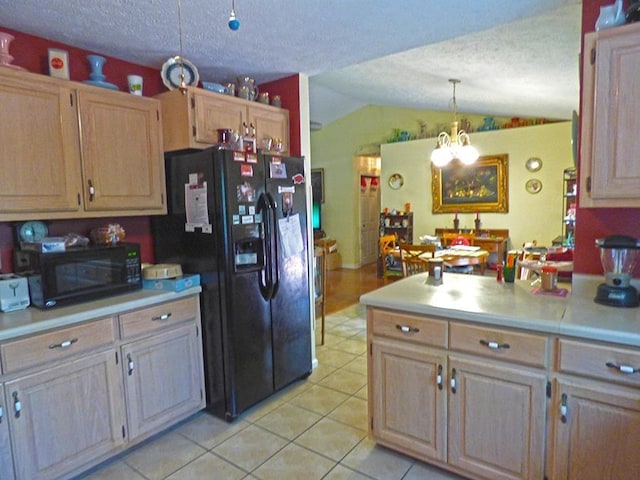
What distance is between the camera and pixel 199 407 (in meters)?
2.50

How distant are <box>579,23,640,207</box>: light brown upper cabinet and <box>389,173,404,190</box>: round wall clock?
5836 mm

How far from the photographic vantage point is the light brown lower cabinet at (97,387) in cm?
172

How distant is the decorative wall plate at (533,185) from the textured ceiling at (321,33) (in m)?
2.74

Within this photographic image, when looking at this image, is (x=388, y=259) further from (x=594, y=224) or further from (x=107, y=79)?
(x=107, y=79)

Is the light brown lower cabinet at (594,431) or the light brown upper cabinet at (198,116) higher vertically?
the light brown upper cabinet at (198,116)

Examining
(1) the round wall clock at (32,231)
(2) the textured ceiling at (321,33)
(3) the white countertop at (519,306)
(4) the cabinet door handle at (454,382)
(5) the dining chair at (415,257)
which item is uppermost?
(2) the textured ceiling at (321,33)

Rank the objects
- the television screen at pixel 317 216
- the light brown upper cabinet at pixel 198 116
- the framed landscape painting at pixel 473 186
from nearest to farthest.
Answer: the light brown upper cabinet at pixel 198 116
the framed landscape painting at pixel 473 186
the television screen at pixel 317 216

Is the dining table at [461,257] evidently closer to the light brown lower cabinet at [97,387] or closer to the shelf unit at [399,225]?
the shelf unit at [399,225]

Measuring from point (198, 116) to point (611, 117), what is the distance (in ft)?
7.21

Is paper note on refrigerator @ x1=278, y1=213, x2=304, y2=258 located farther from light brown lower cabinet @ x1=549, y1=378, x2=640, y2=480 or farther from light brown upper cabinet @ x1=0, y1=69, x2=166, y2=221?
light brown lower cabinet @ x1=549, y1=378, x2=640, y2=480

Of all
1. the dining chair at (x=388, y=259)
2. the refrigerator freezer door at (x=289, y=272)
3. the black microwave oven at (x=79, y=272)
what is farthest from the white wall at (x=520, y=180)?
the black microwave oven at (x=79, y=272)

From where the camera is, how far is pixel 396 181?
24.9ft

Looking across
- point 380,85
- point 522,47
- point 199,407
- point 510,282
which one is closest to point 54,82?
point 199,407

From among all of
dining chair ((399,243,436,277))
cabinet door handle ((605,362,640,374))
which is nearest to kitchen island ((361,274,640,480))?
cabinet door handle ((605,362,640,374))
